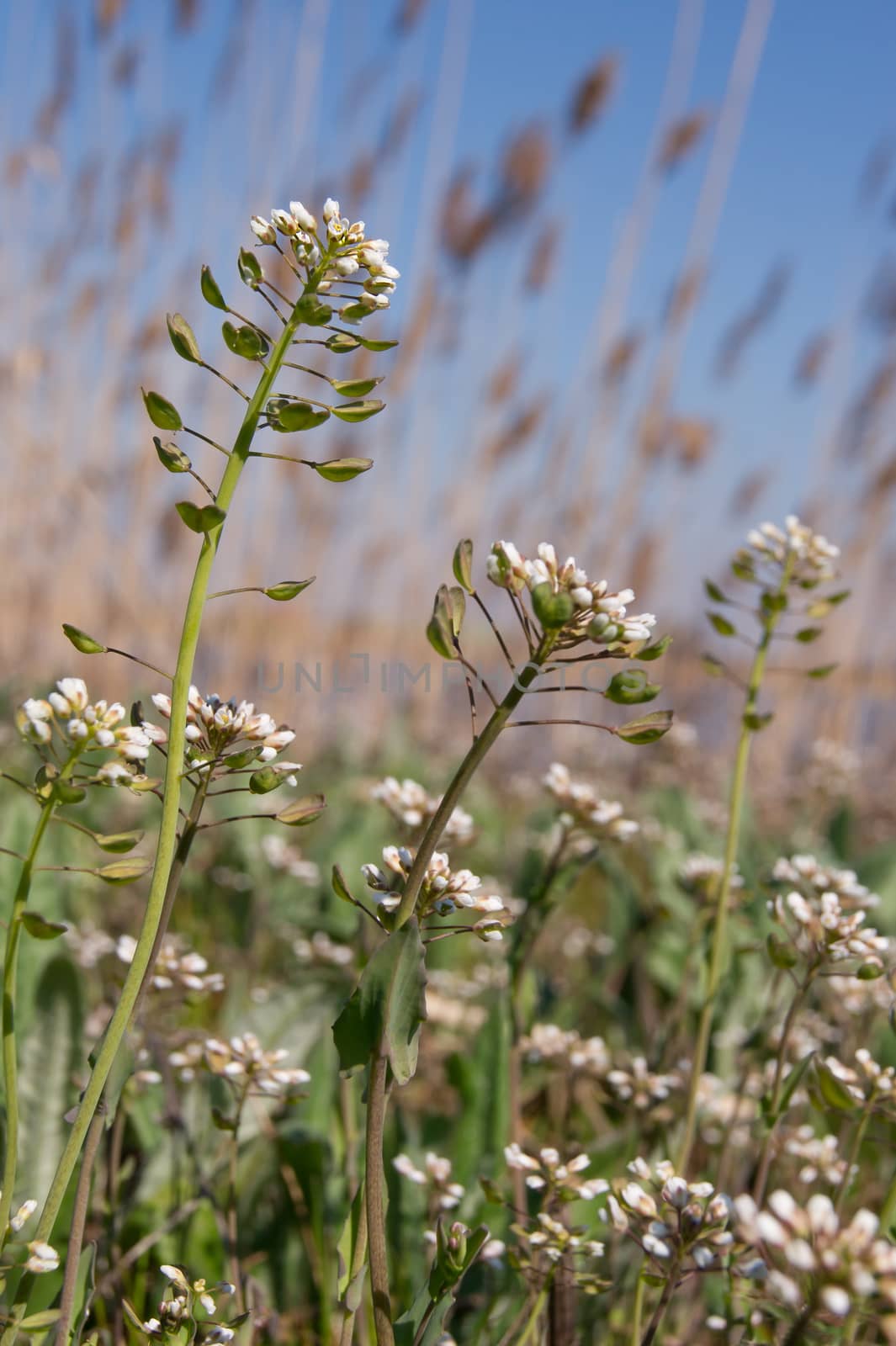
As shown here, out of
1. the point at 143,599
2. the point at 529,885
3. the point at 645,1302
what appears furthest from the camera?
the point at 143,599

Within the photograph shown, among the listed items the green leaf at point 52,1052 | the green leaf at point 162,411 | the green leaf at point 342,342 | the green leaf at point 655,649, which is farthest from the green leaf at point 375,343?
the green leaf at point 52,1052

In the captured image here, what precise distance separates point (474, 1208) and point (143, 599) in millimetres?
3315

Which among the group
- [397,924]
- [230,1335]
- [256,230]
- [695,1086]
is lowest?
[230,1335]

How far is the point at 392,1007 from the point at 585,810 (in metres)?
0.55

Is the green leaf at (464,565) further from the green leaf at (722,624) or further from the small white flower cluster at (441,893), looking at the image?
the green leaf at (722,624)

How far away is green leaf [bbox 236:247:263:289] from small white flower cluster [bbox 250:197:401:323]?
1 cm

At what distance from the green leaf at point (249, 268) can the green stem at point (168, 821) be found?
0.03m

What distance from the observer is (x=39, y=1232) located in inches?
23.6

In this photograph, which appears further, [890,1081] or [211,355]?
[211,355]

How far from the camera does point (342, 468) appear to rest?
0.66 m

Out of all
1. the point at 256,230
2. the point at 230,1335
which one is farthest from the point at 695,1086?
the point at 256,230

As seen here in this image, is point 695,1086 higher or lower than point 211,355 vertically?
lower

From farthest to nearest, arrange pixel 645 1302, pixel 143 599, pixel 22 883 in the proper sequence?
pixel 143 599 < pixel 645 1302 < pixel 22 883

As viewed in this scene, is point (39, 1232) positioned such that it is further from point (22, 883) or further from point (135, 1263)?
point (135, 1263)
